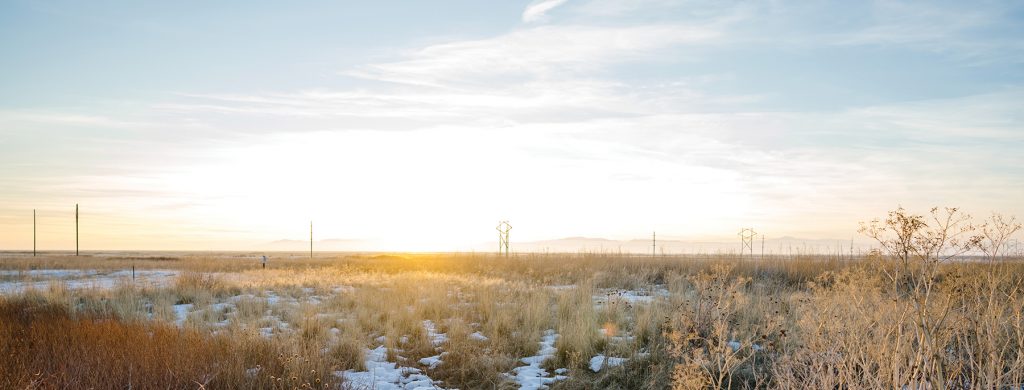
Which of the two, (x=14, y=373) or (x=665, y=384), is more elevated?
(x=14, y=373)

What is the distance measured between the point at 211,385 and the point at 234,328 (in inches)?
134

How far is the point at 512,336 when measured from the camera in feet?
34.6

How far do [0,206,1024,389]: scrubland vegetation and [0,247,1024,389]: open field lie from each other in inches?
1.7

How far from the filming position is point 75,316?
453 inches

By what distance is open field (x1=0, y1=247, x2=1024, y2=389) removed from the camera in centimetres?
599

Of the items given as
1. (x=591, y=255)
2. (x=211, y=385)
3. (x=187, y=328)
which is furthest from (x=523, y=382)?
(x=591, y=255)

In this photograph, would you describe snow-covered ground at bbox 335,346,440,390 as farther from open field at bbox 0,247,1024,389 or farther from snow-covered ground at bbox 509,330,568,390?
snow-covered ground at bbox 509,330,568,390

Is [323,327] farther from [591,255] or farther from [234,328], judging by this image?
[591,255]

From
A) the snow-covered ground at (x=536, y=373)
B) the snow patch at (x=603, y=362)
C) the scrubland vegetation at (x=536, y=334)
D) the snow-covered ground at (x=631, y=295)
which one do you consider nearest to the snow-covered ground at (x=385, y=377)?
the scrubland vegetation at (x=536, y=334)

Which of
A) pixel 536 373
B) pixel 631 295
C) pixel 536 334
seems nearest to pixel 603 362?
pixel 536 373

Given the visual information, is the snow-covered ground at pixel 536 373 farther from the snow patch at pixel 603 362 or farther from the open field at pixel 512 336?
the snow patch at pixel 603 362

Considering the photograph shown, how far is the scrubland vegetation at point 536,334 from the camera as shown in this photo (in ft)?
18.1

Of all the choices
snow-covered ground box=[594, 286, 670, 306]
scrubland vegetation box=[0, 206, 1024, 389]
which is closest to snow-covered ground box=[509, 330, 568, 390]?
scrubland vegetation box=[0, 206, 1024, 389]

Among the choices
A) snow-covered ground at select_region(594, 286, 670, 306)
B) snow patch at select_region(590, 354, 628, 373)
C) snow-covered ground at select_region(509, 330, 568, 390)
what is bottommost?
snow-covered ground at select_region(509, 330, 568, 390)
